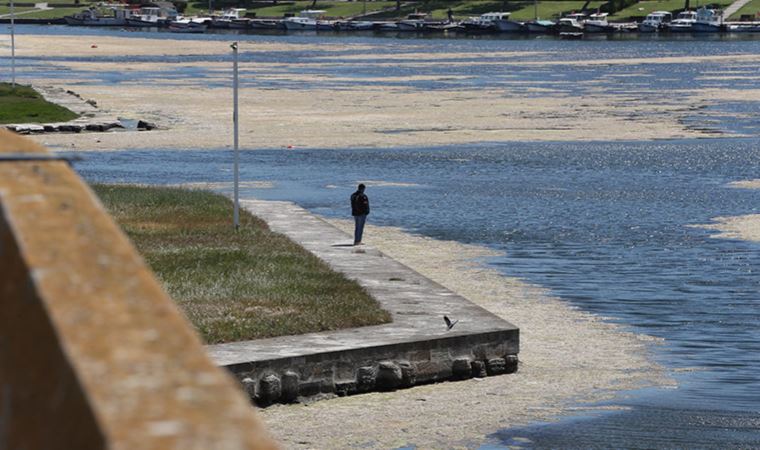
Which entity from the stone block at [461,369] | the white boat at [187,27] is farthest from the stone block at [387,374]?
the white boat at [187,27]

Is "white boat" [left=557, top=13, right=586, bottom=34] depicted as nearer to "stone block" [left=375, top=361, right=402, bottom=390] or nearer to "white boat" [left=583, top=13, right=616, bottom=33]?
"white boat" [left=583, top=13, right=616, bottom=33]

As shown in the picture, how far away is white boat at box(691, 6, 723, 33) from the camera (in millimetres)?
166750

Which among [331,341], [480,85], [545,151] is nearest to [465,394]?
[331,341]

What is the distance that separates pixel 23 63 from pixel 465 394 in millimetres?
97543

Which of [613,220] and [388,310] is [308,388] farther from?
[613,220]

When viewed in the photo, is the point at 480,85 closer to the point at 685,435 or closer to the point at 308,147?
the point at 308,147

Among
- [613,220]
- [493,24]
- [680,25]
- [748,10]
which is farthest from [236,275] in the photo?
[748,10]

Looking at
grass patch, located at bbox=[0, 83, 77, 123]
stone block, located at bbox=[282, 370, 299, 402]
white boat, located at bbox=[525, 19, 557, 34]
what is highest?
stone block, located at bbox=[282, 370, 299, 402]

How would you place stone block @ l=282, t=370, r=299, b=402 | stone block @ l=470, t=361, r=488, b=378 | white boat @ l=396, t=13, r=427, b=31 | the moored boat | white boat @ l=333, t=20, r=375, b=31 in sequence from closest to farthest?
stone block @ l=282, t=370, r=299, b=402, stone block @ l=470, t=361, r=488, b=378, white boat @ l=396, t=13, r=427, b=31, white boat @ l=333, t=20, r=375, b=31, the moored boat

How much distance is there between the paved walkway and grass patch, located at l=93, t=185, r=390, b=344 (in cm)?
33

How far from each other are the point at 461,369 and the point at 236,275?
5048 mm

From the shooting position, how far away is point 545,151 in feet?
168

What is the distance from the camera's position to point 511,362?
1888 centimetres

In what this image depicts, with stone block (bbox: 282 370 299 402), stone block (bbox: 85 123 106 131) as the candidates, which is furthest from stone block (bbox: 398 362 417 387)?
stone block (bbox: 85 123 106 131)
